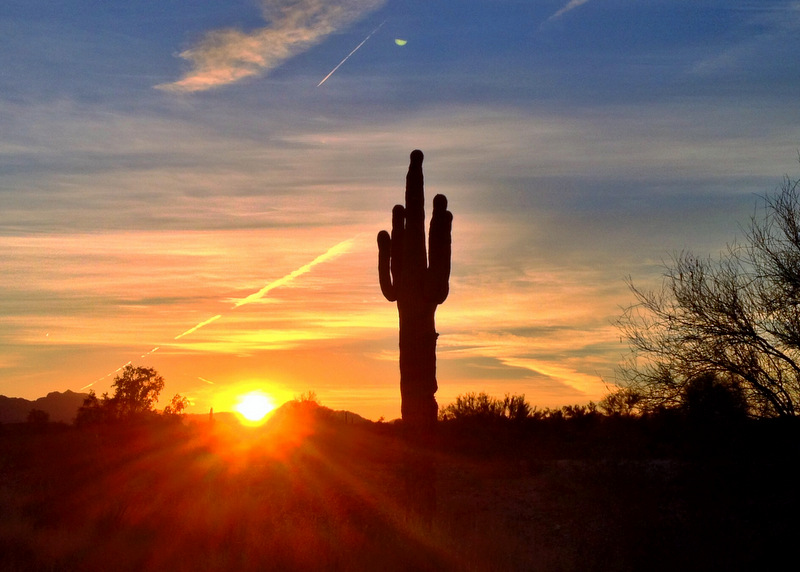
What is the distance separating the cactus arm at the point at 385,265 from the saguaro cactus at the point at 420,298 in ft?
2.00

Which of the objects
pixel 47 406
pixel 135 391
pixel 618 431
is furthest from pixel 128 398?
pixel 47 406

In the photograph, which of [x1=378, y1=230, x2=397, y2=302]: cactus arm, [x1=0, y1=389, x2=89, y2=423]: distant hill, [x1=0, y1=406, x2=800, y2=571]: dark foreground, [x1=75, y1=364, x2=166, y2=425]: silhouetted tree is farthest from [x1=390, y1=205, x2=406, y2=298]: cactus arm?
[x1=0, y1=389, x2=89, y2=423]: distant hill

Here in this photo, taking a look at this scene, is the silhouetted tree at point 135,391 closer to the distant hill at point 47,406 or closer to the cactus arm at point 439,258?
the cactus arm at point 439,258

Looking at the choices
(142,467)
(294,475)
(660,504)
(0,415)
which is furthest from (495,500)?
(0,415)

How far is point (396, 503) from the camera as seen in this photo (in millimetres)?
20109

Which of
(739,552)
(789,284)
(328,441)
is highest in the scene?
(789,284)

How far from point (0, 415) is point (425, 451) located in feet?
383

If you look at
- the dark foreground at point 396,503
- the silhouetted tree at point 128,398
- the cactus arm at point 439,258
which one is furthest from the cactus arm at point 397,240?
the silhouetted tree at point 128,398

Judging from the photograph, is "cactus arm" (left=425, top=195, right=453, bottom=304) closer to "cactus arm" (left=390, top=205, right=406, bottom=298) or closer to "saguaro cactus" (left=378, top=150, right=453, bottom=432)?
"saguaro cactus" (left=378, top=150, right=453, bottom=432)

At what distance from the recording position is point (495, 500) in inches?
858

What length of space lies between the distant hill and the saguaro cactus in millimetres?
107632

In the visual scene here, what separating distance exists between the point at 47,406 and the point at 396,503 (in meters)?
131

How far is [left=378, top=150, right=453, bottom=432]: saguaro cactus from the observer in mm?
18562

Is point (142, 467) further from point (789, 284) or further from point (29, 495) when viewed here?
point (789, 284)
